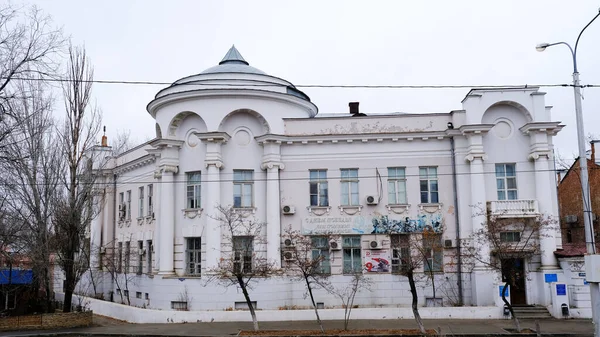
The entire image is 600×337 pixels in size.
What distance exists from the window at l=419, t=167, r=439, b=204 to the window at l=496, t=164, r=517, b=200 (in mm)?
2935

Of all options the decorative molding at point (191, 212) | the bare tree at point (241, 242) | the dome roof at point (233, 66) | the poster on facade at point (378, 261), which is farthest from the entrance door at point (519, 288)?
the dome roof at point (233, 66)

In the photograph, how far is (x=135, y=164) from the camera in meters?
32.4

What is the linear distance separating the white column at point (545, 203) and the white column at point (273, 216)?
12.1 meters

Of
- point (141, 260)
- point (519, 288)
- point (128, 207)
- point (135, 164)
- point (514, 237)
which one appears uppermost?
point (135, 164)

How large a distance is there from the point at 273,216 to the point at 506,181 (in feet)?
37.1

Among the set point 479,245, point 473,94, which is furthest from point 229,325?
point 473,94

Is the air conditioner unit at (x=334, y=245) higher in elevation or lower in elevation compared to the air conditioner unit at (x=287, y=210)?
lower

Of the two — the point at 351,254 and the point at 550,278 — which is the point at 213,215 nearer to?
the point at 351,254

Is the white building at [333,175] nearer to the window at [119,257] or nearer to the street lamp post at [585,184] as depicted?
the window at [119,257]

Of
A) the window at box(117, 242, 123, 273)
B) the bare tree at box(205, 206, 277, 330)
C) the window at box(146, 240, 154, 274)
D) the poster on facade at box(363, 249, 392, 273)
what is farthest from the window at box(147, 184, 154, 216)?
the poster on facade at box(363, 249, 392, 273)

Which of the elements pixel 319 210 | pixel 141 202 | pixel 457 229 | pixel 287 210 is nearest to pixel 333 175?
pixel 319 210

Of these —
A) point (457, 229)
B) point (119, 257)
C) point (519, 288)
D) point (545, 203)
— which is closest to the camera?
point (519, 288)

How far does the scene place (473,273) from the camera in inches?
1000

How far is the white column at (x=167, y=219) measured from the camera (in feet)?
87.9
